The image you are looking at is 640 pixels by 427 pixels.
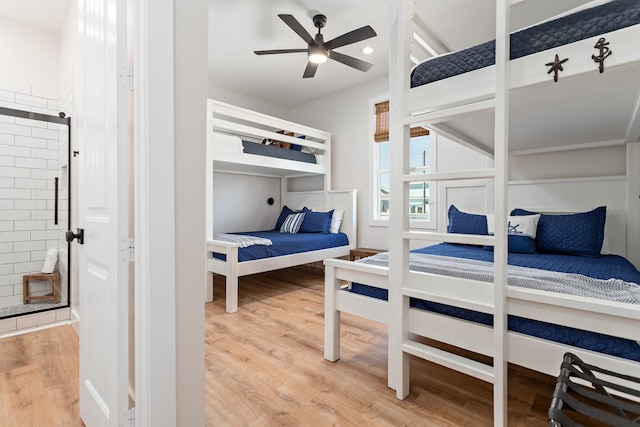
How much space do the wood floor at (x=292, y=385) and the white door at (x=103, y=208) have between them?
43cm

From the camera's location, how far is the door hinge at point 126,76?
1.01 metres

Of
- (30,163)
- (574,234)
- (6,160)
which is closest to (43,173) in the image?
(30,163)

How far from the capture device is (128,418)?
1.05 metres

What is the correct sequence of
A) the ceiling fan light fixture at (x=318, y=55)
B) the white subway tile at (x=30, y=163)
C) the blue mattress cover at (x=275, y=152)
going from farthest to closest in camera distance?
the blue mattress cover at (x=275, y=152) < the ceiling fan light fixture at (x=318, y=55) < the white subway tile at (x=30, y=163)

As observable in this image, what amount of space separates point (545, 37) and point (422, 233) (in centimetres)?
91

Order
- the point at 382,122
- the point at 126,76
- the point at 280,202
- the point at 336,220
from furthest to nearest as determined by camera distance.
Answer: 1. the point at 280,202
2. the point at 336,220
3. the point at 382,122
4. the point at 126,76

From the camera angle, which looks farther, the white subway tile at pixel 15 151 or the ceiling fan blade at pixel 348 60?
the ceiling fan blade at pixel 348 60

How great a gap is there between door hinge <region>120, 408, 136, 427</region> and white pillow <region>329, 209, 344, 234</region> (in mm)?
3297

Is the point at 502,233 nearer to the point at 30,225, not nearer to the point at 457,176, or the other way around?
the point at 457,176

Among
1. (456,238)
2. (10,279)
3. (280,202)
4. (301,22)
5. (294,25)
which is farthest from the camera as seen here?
(280,202)

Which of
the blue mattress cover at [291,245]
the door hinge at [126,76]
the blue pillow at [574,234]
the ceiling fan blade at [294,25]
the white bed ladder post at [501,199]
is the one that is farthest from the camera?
the blue mattress cover at [291,245]

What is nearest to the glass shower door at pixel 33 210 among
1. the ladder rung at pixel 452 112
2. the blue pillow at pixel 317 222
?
the blue pillow at pixel 317 222

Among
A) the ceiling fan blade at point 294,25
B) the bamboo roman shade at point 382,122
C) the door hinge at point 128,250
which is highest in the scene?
the ceiling fan blade at point 294,25

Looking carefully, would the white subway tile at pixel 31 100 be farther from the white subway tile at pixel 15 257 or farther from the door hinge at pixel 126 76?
the door hinge at pixel 126 76
